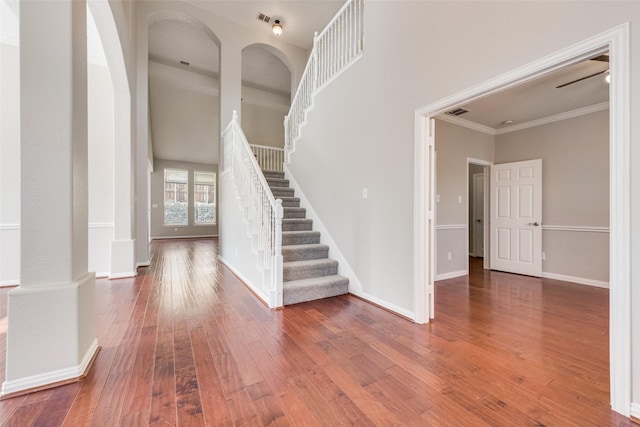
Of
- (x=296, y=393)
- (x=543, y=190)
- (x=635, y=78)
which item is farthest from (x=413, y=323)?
(x=543, y=190)

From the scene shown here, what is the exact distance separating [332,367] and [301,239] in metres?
2.19

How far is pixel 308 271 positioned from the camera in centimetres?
330

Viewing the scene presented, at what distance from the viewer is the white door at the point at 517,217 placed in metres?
4.47

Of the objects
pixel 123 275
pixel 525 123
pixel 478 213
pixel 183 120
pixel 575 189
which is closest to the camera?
pixel 123 275

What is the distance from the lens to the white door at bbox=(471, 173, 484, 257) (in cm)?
651

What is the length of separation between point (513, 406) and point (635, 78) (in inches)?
70.8

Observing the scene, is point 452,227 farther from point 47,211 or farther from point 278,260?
point 47,211

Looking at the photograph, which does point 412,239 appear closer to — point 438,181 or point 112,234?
point 438,181

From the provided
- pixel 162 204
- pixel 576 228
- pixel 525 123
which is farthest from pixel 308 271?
pixel 162 204

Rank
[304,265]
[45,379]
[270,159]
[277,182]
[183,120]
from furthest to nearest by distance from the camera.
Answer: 1. [183,120]
2. [270,159]
3. [277,182]
4. [304,265]
5. [45,379]

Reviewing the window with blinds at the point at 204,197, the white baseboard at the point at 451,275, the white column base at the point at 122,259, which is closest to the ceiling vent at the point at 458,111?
the white baseboard at the point at 451,275

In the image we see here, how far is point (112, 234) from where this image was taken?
13.0 feet

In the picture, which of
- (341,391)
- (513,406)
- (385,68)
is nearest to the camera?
(513,406)

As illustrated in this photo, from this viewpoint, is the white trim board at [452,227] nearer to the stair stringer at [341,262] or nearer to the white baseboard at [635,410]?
the stair stringer at [341,262]
